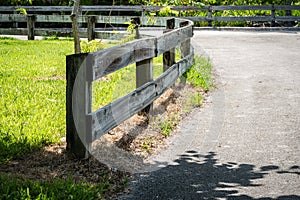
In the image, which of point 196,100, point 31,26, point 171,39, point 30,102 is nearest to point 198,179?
point 30,102

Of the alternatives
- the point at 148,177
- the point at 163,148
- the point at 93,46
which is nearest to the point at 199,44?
the point at 93,46

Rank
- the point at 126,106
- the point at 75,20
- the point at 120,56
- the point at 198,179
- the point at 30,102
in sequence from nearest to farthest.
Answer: the point at 198,179, the point at 120,56, the point at 126,106, the point at 75,20, the point at 30,102

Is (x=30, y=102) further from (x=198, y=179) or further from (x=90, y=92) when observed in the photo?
(x=198, y=179)

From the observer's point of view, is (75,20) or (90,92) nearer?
(90,92)

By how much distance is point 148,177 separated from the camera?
552cm

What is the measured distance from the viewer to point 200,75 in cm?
1098

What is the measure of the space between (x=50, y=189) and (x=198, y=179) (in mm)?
1483

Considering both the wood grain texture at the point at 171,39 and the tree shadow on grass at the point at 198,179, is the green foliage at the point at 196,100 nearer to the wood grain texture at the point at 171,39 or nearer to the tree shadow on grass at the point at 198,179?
the wood grain texture at the point at 171,39

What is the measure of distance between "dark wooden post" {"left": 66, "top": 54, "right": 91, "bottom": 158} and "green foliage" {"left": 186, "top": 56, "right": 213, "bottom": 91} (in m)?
4.86

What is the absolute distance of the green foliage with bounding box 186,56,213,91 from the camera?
34.0 ft

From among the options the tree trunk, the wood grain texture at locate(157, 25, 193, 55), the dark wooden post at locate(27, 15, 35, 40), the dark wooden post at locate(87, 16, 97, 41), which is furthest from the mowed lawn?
the dark wooden post at locate(27, 15, 35, 40)

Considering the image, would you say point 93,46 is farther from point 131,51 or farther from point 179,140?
point 179,140

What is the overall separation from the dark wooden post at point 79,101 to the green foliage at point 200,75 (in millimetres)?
4860

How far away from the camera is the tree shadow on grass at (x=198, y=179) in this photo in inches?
198
